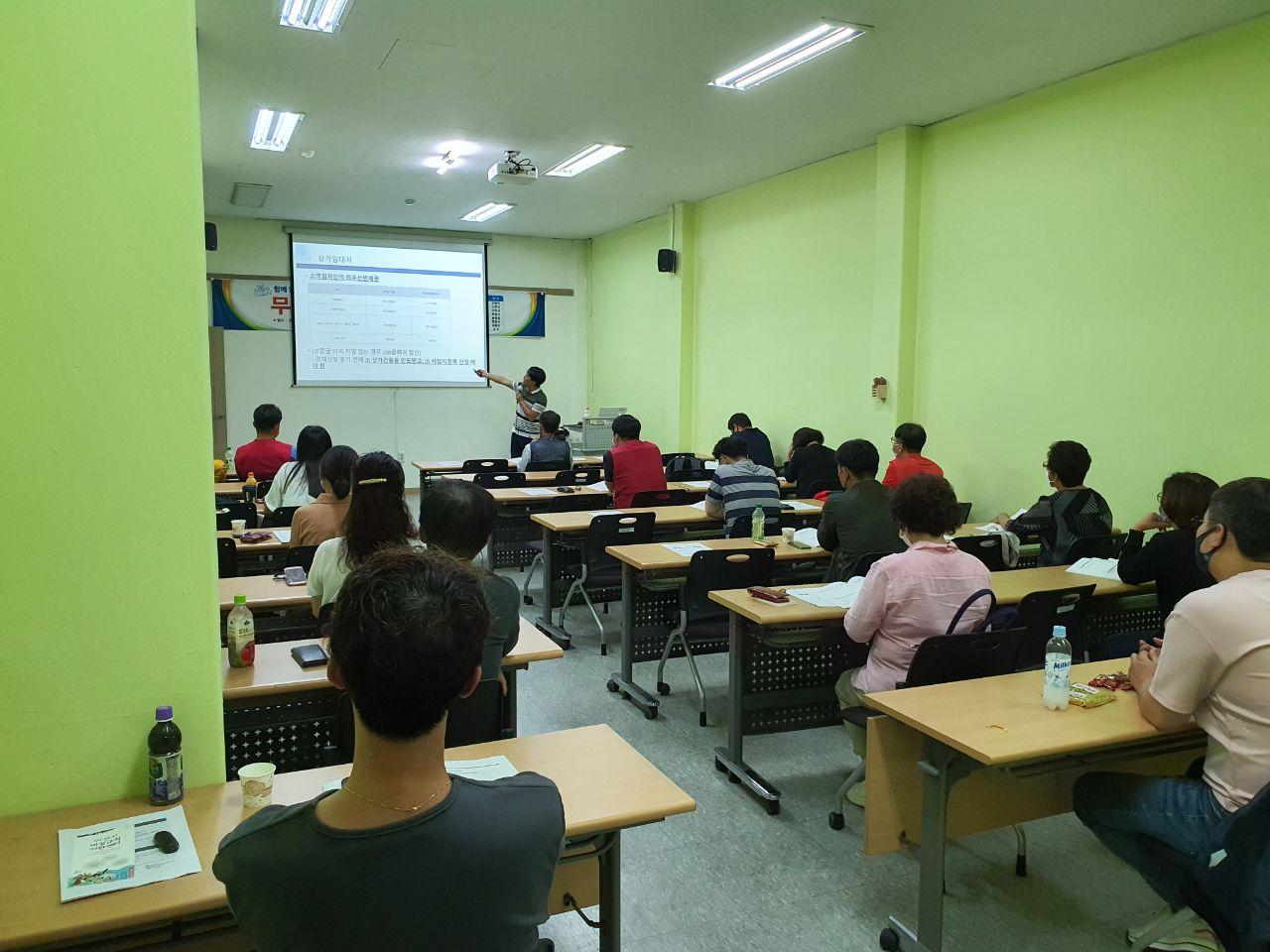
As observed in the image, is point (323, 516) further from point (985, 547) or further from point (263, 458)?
point (985, 547)

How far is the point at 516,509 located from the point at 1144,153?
4549 mm

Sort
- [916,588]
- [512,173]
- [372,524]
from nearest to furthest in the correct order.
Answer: [372,524] < [916,588] < [512,173]

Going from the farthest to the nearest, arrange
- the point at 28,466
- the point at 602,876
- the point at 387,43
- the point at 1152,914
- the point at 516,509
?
1. the point at 516,509
2. the point at 387,43
3. the point at 1152,914
4. the point at 602,876
5. the point at 28,466

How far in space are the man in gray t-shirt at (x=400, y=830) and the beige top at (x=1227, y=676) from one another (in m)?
1.63

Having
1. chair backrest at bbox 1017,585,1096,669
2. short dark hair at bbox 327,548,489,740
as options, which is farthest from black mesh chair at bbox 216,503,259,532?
short dark hair at bbox 327,548,489,740

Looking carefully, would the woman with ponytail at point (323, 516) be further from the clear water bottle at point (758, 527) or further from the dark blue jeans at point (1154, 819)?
the dark blue jeans at point (1154, 819)

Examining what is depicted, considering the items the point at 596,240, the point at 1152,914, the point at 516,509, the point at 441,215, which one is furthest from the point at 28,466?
the point at 596,240

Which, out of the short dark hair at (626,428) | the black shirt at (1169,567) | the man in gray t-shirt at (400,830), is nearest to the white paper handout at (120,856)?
the man in gray t-shirt at (400,830)

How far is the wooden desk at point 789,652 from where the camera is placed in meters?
3.26

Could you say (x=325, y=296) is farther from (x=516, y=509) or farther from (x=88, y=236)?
(x=88, y=236)

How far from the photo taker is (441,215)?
10.2 meters

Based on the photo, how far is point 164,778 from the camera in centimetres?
179

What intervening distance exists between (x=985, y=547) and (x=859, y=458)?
74 centimetres

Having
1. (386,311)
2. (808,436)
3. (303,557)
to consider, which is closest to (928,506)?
(303,557)
